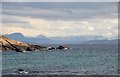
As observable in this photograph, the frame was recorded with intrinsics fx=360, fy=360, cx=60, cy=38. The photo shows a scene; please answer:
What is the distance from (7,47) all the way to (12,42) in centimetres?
594

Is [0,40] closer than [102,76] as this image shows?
No

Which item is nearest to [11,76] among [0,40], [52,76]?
[52,76]

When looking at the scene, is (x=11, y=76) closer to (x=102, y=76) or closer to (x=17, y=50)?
(x=102, y=76)

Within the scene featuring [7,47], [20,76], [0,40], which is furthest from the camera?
[7,47]

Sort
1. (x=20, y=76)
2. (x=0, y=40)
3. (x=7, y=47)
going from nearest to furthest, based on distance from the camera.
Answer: (x=20, y=76)
(x=0, y=40)
(x=7, y=47)

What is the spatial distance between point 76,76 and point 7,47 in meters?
97.6

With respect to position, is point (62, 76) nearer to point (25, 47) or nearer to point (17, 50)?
point (17, 50)

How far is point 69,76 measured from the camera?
43656mm

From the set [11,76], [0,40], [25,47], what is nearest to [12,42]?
[25,47]

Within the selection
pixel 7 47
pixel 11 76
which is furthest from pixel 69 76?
pixel 7 47

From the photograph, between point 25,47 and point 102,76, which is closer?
point 102,76

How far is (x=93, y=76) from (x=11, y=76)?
10143 mm

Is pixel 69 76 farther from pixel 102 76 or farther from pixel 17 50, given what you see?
pixel 17 50

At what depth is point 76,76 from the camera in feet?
145
